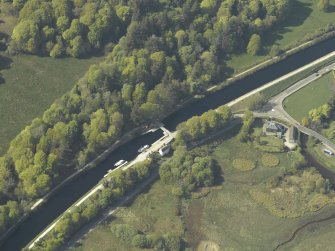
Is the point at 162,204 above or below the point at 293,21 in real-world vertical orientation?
below

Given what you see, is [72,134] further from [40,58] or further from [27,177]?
[40,58]

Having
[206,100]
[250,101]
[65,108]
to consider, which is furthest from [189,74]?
[65,108]

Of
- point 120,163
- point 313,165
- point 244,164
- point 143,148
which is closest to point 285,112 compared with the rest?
point 313,165

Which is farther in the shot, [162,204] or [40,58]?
[40,58]

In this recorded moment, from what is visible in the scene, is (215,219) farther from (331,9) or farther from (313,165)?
(331,9)

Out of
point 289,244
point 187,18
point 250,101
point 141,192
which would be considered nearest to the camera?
point 289,244

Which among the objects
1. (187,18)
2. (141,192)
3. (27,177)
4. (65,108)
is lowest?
(141,192)

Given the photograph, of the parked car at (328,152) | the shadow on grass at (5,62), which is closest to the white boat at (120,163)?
the shadow on grass at (5,62)

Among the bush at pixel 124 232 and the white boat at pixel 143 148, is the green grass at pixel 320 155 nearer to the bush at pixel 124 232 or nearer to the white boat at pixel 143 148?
the white boat at pixel 143 148
